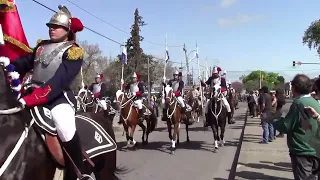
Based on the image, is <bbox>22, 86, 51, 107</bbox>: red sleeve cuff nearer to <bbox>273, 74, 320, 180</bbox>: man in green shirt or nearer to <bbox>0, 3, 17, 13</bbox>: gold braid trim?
<bbox>0, 3, 17, 13</bbox>: gold braid trim

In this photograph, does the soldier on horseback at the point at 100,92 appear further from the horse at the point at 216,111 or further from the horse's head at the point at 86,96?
the horse at the point at 216,111

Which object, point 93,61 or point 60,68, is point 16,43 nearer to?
point 60,68

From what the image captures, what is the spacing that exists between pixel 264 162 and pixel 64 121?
7224mm

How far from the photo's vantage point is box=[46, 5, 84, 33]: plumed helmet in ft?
13.4

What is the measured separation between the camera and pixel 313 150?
4.91 metres

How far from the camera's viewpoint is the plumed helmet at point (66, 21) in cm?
410

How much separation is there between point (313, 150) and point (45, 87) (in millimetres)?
3266

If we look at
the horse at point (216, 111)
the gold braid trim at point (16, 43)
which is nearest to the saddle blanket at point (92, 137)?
the gold braid trim at point (16, 43)

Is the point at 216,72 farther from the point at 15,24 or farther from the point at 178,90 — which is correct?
the point at 15,24

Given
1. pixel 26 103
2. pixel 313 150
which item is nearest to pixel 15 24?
pixel 26 103

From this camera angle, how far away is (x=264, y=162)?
33.2 ft

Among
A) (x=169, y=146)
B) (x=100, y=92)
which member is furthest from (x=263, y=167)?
(x=100, y=92)

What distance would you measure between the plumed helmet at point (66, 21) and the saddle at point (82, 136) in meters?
0.88

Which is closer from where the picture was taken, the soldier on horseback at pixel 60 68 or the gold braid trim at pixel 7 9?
the soldier on horseback at pixel 60 68
